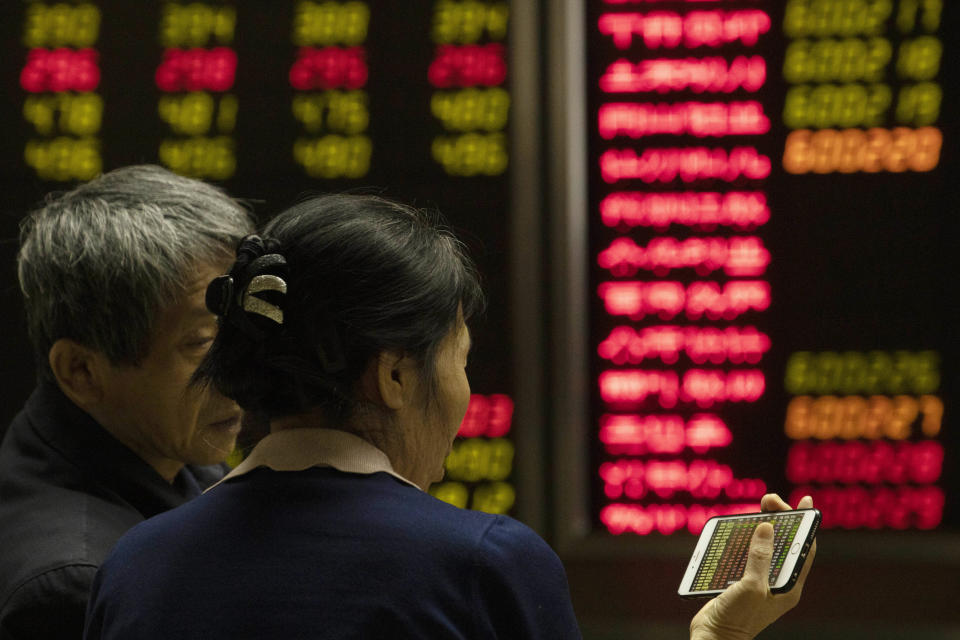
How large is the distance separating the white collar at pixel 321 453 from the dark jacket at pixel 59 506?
0.22 meters

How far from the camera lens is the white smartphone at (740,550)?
0.86m

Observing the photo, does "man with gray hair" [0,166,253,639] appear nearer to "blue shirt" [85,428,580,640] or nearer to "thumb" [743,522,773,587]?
"blue shirt" [85,428,580,640]

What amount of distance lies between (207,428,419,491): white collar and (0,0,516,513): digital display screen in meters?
1.07

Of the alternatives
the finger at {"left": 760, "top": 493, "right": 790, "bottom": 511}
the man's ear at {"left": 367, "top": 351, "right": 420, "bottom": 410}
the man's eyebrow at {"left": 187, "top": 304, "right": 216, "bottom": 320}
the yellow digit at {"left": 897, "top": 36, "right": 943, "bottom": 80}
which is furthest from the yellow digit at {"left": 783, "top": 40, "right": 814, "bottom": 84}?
the man's ear at {"left": 367, "top": 351, "right": 420, "bottom": 410}

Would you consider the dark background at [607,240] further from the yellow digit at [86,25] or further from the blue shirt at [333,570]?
the blue shirt at [333,570]

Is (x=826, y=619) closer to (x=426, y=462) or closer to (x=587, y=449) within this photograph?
(x=587, y=449)

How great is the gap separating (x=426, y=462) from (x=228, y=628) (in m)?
0.18

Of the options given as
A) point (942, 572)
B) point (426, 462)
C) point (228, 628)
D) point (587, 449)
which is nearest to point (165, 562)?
point (228, 628)

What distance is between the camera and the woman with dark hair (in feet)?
2.16

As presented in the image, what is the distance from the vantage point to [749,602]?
0.83 meters

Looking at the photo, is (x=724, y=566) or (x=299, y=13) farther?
(x=299, y=13)

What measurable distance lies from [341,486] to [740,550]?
1.22ft

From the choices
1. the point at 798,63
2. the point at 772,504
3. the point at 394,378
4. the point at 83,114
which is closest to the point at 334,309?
the point at 394,378

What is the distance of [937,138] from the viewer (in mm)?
1717
